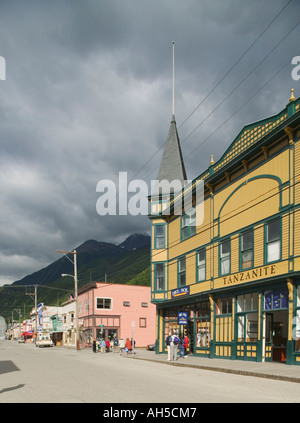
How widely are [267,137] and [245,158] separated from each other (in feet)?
8.55

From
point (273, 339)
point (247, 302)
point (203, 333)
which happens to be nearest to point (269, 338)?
point (273, 339)

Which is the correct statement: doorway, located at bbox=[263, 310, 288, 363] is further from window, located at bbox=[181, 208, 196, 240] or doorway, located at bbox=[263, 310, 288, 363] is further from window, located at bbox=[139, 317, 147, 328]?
window, located at bbox=[139, 317, 147, 328]

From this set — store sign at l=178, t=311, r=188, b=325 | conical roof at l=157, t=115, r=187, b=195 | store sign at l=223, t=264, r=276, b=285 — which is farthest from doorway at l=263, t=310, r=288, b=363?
conical roof at l=157, t=115, r=187, b=195

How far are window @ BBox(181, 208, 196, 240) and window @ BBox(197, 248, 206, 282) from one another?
172cm

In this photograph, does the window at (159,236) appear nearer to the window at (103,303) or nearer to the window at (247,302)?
the window at (247,302)

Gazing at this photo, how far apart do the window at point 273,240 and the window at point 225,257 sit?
4.16 meters

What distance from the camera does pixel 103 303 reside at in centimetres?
5916

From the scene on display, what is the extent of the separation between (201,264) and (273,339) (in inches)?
334

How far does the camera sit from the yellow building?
2172 centimetres

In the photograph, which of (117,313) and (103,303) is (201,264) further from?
(117,313)
